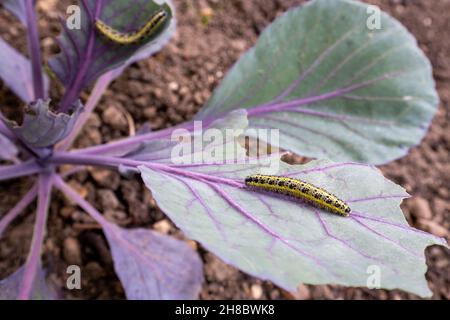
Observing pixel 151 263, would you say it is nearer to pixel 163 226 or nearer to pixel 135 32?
pixel 163 226

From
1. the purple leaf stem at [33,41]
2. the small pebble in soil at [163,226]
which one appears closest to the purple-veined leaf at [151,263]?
the small pebble in soil at [163,226]

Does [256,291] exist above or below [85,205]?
below

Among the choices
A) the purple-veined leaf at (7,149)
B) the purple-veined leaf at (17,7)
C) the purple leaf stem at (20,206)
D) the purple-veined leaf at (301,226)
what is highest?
the purple-veined leaf at (17,7)

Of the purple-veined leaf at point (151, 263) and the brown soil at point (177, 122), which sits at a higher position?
the brown soil at point (177, 122)

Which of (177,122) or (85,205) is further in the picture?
(177,122)

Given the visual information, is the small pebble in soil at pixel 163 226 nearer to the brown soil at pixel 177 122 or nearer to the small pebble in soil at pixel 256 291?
the brown soil at pixel 177 122

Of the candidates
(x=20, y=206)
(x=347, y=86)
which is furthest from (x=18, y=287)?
(x=347, y=86)
